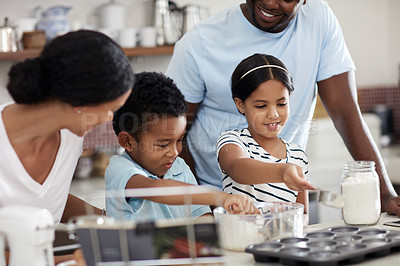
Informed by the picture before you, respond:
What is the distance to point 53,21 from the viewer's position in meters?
3.42

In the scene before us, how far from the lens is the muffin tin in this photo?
3.57ft

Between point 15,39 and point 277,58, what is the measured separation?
2039 mm

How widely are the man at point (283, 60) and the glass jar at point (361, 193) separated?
0.35 meters

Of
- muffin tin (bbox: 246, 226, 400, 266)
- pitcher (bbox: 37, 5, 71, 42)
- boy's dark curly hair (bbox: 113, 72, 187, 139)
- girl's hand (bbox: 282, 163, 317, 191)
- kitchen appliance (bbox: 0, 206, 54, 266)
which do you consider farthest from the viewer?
pitcher (bbox: 37, 5, 71, 42)

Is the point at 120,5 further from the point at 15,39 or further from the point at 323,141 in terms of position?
the point at 323,141

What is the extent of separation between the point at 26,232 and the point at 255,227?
48 cm

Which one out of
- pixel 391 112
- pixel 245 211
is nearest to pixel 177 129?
pixel 245 211

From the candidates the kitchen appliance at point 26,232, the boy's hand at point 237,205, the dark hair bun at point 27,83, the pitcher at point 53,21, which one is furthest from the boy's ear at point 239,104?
the pitcher at point 53,21

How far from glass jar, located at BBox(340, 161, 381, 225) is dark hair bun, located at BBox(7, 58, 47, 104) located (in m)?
0.74

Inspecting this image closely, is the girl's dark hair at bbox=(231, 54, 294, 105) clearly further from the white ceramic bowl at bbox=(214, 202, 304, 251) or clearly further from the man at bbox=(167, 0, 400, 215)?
the white ceramic bowl at bbox=(214, 202, 304, 251)

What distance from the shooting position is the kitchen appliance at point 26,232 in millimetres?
985

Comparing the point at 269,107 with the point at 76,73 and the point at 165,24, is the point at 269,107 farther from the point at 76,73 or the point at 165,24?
the point at 165,24

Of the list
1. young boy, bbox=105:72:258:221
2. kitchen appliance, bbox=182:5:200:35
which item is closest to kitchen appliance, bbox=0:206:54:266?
young boy, bbox=105:72:258:221

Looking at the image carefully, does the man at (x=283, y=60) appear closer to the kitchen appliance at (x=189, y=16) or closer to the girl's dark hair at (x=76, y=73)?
the girl's dark hair at (x=76, y=73)
